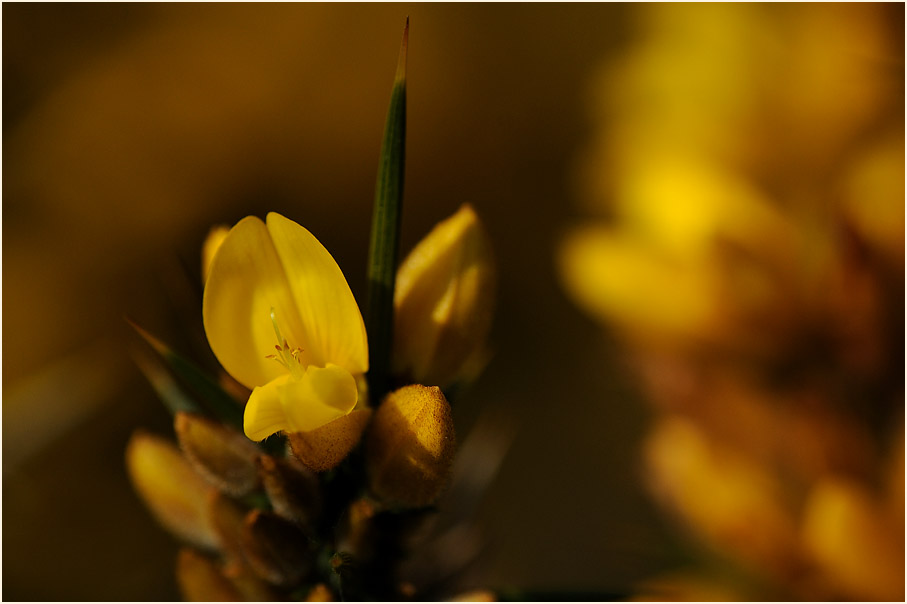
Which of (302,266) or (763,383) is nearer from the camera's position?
(302,266)

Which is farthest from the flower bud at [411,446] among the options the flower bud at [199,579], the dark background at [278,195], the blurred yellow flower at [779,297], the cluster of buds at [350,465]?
the dark background at [278,195]

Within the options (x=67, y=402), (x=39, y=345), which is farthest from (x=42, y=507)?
(x=67, y=402)

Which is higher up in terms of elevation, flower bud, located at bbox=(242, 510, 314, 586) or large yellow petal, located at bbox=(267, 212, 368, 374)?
large yellow petal, located at bbox=(267, 212, 368, 374)

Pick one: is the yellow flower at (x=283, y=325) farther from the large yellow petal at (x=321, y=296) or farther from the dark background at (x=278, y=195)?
the dark background at (x=278, y=195)

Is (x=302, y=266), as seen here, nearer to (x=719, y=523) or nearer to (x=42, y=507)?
(x=719, y=523)

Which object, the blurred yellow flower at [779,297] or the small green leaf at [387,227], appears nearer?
the small green leaf at [387,227]

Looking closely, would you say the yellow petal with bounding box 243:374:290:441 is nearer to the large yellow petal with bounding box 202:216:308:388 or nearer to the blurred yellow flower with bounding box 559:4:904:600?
the large yellow petal with bounding box 202:216:308:388

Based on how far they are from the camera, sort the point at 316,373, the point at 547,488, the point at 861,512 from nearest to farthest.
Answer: the point at 316,373, the point at 861,512, the point at 547,488

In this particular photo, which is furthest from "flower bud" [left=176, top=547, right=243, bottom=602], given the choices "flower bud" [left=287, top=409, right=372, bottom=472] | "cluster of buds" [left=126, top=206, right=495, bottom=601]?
"flower bud" [left=287, top=409, right=372, bottom=472]
